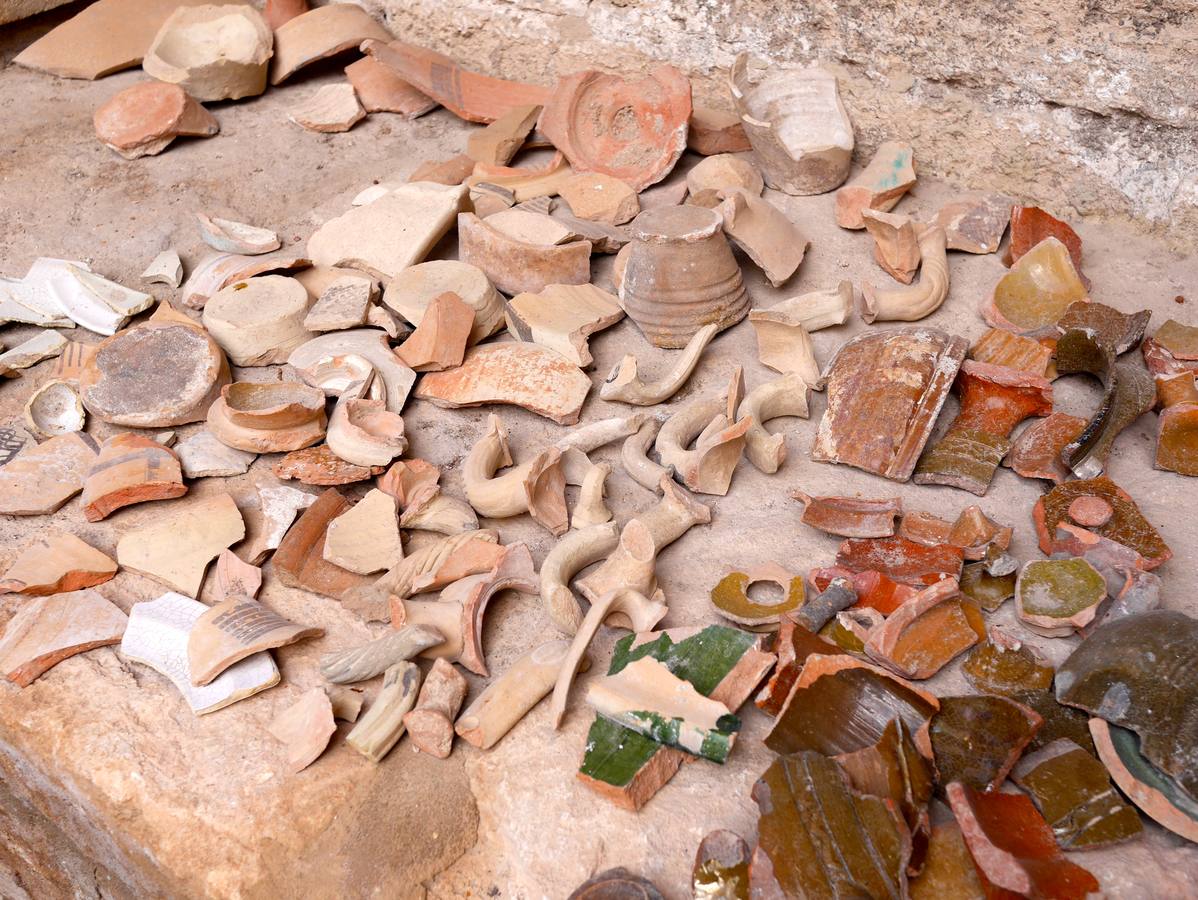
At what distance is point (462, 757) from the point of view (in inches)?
77.7

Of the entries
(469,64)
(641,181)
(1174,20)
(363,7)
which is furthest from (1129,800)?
(363,7)

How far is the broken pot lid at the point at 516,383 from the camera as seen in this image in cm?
273

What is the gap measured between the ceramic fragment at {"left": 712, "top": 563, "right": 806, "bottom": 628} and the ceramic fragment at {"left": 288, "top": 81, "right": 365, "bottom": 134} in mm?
2713

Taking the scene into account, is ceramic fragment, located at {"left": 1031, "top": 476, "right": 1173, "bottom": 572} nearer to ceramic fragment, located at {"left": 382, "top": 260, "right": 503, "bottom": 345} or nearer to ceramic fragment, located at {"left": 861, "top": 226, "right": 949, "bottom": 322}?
ceramic fragment, located at {"left": 861, "top": 226, "right": 949, "bottom": 322}

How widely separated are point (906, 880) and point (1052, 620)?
2.28 feet

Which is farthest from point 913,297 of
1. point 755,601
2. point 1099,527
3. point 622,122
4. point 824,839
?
point 824,839

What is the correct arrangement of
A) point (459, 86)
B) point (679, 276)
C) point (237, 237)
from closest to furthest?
point (679, 276)
point (237, 237)
point (459, 86)

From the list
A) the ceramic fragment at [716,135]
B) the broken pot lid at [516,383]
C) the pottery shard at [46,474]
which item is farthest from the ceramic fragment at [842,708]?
the ceramic fragment at [716,135]

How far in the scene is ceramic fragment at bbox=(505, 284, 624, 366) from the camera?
2869mm

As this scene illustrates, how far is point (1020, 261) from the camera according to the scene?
2953mm

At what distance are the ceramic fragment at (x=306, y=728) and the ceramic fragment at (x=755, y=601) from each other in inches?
32.3

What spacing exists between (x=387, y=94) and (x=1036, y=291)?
2613 mm

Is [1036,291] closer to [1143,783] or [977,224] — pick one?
[977,224]

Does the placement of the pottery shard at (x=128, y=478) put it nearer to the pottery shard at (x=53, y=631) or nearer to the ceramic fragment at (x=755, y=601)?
the pottery shard at (x=53, y=631)
